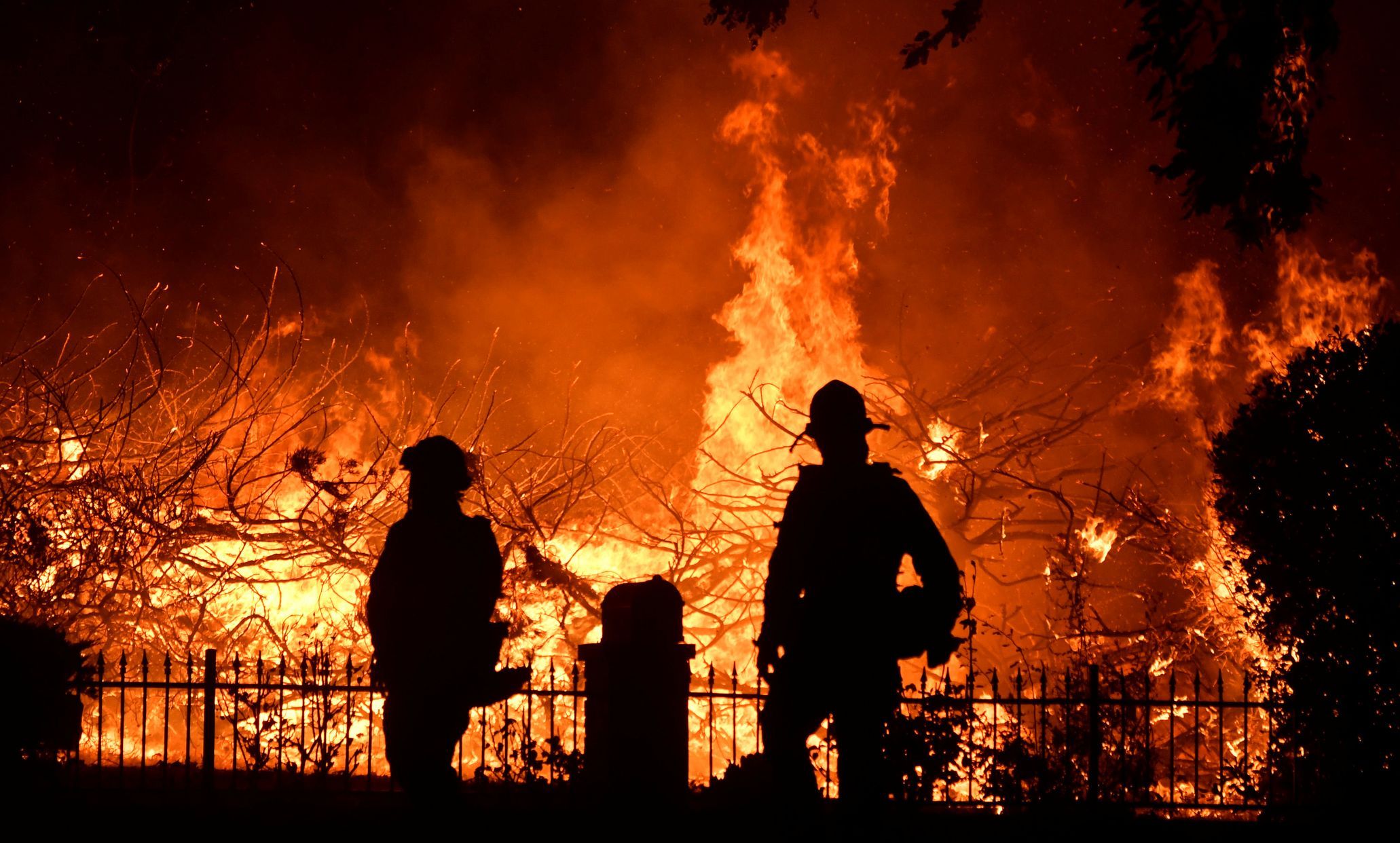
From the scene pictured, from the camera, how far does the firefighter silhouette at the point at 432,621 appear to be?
462 cm

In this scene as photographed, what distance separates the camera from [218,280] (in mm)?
17906

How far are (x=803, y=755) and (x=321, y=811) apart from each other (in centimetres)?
350

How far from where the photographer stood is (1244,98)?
6.75 m

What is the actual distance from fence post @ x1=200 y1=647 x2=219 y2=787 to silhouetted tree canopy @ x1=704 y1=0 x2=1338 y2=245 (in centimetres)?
665

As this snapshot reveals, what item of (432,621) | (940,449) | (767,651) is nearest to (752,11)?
(432,621)

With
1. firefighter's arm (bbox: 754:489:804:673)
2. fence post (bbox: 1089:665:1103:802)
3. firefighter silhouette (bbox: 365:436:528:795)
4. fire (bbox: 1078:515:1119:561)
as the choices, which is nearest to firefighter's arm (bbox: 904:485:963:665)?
firefighter's arm (bbox: 754:489:804:673)

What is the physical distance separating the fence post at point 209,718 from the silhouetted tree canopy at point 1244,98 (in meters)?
6.65

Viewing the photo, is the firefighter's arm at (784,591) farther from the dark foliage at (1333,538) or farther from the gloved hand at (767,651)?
the dark foliage at (1333,538)

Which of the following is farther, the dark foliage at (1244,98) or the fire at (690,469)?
the fire at (690,469)

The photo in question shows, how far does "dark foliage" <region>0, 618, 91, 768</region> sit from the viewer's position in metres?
6.52

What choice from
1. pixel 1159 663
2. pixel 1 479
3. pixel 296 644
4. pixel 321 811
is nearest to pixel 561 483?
pixel 296 644

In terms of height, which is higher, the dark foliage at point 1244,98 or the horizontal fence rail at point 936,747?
the dark foliage at point 1244,98

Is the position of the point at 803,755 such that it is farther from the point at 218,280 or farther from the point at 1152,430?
the point at 218,280

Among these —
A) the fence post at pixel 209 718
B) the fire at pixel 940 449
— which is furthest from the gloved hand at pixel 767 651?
the fire at pixel 940 449
